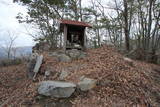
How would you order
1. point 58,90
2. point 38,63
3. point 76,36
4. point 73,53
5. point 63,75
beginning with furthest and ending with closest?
point 76,36 < point 73,53 < point 38,63 < point 63,75 < point 58,90

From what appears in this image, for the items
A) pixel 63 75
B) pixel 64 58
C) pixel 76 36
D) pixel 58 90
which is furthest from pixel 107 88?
pixel 76 36

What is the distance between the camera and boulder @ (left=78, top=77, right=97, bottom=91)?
14.8 feet

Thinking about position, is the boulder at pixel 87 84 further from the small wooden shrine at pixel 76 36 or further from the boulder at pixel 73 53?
the small wooden shrine at pixel 76 36

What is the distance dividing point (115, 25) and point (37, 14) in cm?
763

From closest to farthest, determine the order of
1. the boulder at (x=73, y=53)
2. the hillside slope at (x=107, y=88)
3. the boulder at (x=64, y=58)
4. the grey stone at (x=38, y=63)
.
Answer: the hillside slope at (x=107, y=88) → the grey stone at (x=38, y=63) → the boulder at (x=64, y=58) → the boulder at (x=73, y=53)

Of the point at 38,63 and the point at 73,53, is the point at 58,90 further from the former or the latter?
the point at 73,53

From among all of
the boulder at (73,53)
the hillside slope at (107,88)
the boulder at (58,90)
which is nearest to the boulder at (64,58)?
the boulder at (73,53)

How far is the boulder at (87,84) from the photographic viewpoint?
4.52m

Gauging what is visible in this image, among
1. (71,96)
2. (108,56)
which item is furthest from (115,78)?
(108,56)

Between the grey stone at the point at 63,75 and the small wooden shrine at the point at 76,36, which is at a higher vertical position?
the small wooden shrine at the point at 76,36

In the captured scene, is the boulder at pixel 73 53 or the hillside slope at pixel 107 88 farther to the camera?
the boulder at pixel 73 53

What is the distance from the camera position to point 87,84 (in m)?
4.56

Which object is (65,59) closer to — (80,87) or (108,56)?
(108,56)

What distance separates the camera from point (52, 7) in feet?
47.0
